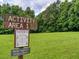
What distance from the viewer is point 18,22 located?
5902mm

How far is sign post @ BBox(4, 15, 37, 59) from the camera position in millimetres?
5730

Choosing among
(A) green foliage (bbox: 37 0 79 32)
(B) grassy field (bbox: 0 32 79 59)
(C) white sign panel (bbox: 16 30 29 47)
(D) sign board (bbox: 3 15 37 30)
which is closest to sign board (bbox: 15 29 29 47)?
(C) white sign panel (bbox: 16 30 29 47)

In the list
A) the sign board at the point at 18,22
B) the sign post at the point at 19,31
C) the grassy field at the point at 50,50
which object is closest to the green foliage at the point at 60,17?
the grassy field at the point at 50,50

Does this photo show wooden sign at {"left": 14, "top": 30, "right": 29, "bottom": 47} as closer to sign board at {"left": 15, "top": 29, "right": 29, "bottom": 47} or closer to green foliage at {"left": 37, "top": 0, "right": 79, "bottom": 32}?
sign board at {"left": 15, "top": 29, "right": 29, "bottom": 47}

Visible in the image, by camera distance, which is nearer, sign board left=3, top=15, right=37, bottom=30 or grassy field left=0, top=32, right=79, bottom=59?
sign board left=3, top=15, right=37, bottom=30

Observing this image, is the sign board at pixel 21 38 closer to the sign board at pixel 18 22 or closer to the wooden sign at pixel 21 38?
the wooden sign at pixel 21 38

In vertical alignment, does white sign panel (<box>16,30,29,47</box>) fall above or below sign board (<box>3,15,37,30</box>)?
below

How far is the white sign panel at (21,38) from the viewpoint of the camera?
19.0ft

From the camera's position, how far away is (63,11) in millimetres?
45844

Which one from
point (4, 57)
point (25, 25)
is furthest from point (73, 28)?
point (25, 25)

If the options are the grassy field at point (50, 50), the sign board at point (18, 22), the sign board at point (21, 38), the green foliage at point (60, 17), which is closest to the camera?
the sign board at point (18, 22)

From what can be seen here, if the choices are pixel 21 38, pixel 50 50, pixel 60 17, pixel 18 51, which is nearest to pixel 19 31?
pixel 21 38

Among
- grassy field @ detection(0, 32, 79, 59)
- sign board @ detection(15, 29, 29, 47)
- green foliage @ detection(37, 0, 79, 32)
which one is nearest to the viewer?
sign board @ detection(15, 29, 29, 47)

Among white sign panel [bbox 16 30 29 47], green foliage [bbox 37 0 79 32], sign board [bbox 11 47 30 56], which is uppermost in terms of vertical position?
green foliage [bbox 37 0 79 32]
